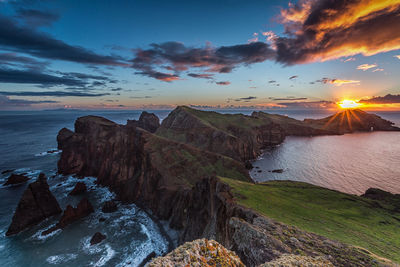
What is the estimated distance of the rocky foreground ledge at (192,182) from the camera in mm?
13156

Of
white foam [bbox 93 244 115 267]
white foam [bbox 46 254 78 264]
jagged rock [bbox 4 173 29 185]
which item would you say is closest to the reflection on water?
white foam [bbox 93 244 115 267]

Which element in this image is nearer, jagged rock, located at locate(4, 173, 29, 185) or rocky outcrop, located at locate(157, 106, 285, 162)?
jagged rock, located at locate(4, 173, 29, 185)

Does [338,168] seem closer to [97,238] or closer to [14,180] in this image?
[97,238]

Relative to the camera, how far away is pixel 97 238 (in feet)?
134

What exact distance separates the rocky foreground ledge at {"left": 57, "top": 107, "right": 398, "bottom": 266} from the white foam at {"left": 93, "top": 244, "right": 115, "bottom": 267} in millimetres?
14262

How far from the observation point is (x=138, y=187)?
59094 millimetres

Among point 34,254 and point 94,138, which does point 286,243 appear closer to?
point 34,254

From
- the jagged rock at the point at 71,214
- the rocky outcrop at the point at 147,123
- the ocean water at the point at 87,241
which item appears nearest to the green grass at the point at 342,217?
the ocean water at the point at 87,241

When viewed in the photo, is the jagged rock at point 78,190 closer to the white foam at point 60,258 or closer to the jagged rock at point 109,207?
the jagged rock at point 109,207

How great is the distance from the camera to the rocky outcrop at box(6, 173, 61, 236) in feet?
145

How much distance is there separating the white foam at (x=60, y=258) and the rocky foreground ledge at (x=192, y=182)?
2088cm

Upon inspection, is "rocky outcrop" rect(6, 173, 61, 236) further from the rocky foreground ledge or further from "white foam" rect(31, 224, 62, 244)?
the rocky foreground ledge

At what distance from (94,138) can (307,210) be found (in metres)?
89.9

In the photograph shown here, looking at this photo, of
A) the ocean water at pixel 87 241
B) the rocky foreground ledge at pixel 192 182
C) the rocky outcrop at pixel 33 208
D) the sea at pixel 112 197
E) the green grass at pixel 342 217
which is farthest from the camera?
the rocky outcrop at pixel 33 208
